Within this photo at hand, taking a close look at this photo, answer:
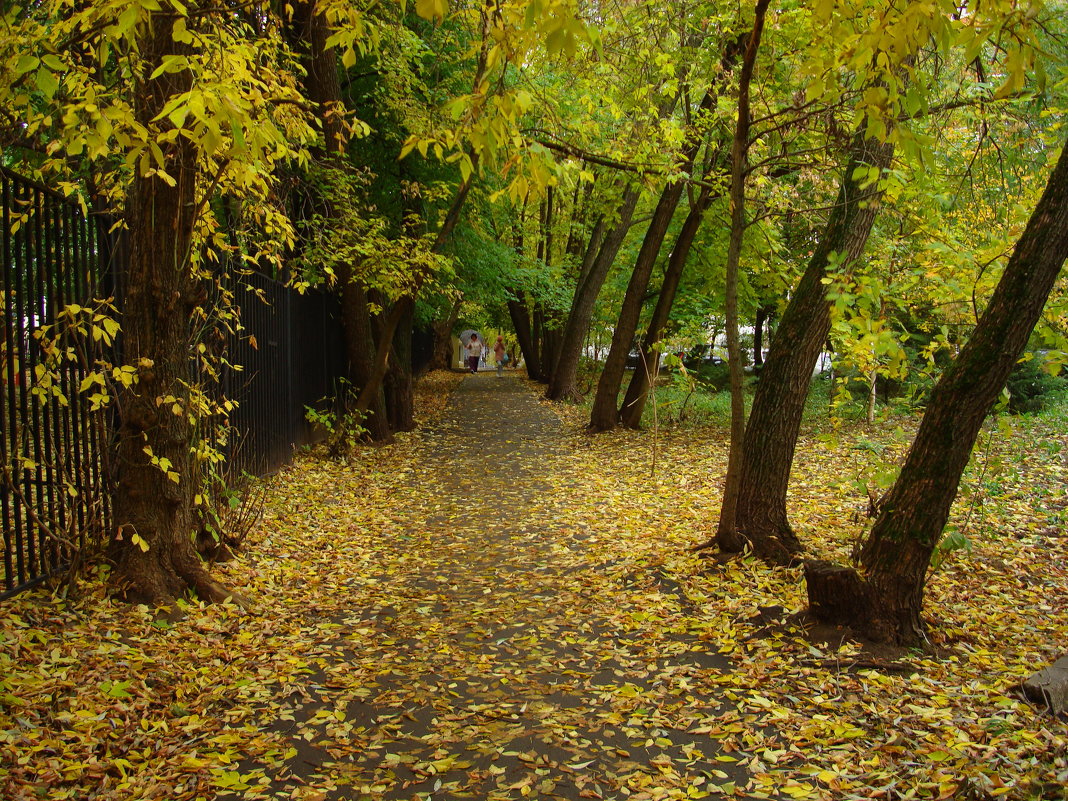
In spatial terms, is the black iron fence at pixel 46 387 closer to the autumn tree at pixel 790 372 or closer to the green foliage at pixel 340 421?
the autumn tree at pixel 790 372

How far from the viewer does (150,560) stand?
4.80 m

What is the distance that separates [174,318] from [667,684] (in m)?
3.65

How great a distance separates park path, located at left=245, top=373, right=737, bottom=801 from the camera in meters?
3.27

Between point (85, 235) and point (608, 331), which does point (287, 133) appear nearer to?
point (85, 235)

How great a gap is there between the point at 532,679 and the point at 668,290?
9.71m

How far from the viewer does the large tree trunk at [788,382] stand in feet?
18.8

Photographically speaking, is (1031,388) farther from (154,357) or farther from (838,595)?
(154,357)

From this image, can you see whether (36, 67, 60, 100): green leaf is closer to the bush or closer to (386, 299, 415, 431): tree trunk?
(386, 299, 415, 431): tree trunk

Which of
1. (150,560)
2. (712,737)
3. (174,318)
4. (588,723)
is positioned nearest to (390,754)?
(588,723)

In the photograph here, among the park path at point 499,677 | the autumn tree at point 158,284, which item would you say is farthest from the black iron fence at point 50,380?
the park path at point 499,677

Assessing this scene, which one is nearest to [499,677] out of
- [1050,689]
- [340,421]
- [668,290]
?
[1050,689]

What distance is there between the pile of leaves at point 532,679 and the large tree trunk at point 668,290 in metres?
5.80

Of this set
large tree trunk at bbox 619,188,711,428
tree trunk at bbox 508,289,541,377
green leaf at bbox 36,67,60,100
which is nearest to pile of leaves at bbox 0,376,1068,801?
green leaf at bbox 36,67,60,100

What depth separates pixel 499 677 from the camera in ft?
14.0
